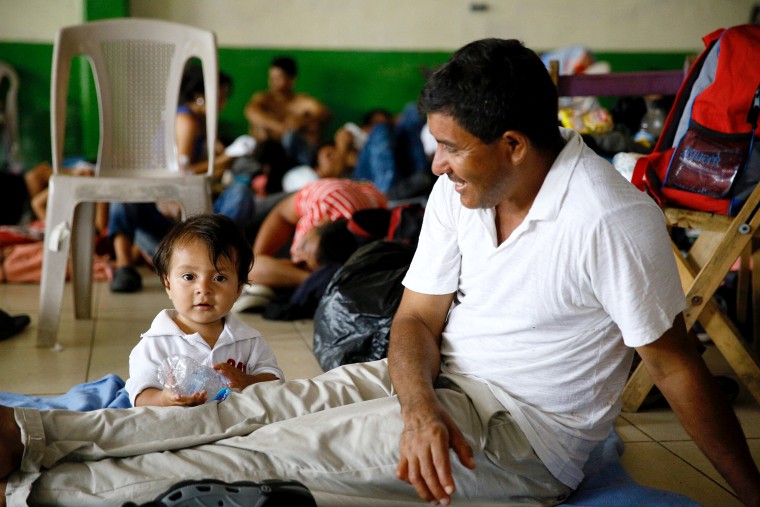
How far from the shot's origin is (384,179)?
18.2 feet

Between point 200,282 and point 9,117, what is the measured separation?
16.5 feet

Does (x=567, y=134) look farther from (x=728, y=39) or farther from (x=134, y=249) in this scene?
(x=134, y=249)

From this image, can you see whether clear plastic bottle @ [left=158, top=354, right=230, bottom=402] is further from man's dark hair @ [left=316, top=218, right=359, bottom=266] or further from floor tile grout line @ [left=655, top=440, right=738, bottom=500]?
man's dark hair @ [left=316, top=218, right=359, bottom=266]

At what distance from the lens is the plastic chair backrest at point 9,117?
20.0 feet

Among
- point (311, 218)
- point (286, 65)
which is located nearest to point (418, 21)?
point (286, 65)

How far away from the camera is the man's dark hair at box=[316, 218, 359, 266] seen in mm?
3541

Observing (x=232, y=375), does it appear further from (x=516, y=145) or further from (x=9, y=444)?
(x=516, y=145)

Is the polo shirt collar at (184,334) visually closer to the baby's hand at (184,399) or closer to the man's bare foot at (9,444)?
the baby's hand at (184,399)

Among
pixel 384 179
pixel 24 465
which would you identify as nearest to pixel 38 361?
pixel 24 465

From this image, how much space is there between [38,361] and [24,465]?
151cm

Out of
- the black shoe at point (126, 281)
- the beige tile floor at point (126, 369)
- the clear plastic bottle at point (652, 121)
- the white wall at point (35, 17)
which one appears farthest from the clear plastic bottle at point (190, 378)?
the white wall at point (35, 17)

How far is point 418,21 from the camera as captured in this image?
6887 mm

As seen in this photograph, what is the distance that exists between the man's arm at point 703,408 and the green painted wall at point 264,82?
203 inches

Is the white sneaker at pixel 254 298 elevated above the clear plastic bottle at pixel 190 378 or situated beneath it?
situated beneath
